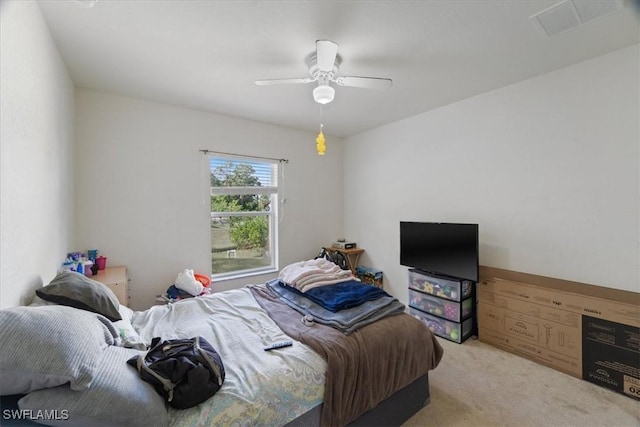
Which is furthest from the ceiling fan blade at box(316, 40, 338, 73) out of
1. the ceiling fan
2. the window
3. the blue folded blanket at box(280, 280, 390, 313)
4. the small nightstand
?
the small nightstand

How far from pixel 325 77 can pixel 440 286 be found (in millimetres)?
2364

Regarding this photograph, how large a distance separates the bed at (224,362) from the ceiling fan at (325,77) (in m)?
1.60

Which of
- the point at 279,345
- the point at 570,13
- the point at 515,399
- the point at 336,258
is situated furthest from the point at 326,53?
the point at 336,258

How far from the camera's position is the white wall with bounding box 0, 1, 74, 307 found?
116 centimetres

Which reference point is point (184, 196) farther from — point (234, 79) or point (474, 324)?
point (474, 324)

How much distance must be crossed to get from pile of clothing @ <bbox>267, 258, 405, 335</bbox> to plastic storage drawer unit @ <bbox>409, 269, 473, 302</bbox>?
1.11m

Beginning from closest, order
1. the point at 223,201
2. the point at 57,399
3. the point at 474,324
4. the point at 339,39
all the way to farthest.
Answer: the point at 57,399 → the point at 339,39 → the point at 474,324 → the point at 223,201

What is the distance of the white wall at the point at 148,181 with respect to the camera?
2680mm

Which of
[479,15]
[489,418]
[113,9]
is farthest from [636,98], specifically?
[113,9]

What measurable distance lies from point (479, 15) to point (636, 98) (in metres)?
1.41

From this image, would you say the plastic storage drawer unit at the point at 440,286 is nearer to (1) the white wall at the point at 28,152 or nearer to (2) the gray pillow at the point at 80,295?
(2) the gray pillow at the point at 80,295

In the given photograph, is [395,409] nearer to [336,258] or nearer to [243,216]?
[336,258]

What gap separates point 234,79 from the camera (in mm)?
2428

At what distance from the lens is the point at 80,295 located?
4.61ft
